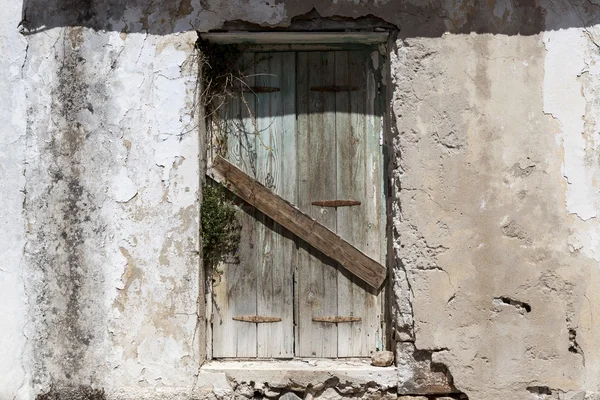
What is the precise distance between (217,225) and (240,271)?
34 cm

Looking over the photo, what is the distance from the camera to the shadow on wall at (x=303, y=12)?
380cm

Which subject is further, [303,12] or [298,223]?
[298,223]

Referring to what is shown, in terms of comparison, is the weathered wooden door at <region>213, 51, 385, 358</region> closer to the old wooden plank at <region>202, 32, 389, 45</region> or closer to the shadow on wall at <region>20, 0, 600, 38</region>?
the old wooden plank at <region>202, 32, 389, 45</region>

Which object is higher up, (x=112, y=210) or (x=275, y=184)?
(x=275, y=184)

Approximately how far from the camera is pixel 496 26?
380cm

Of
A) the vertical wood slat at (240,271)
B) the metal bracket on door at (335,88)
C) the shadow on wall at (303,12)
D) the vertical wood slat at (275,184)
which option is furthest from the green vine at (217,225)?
the shadow on wall at (303,12)

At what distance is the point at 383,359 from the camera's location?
12.7 feet

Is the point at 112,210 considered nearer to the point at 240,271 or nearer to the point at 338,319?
the point at 240,271

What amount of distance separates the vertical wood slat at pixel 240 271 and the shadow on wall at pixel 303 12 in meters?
0.37

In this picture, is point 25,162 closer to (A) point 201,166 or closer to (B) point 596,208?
(A) point 201,166

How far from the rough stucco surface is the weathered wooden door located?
0.27 m

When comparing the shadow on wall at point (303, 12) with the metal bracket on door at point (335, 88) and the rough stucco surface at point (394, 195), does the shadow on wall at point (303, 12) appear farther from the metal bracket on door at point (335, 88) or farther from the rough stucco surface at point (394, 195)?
the metal bracket on door at point (335, 88)

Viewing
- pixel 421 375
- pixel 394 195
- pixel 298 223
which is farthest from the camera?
pixel 298 223

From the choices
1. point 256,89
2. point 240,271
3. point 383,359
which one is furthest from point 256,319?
point 256,89
